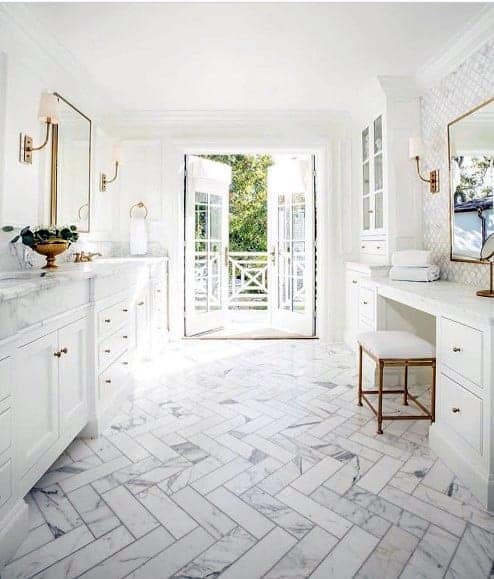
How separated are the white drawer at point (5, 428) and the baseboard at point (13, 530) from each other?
0.75ft

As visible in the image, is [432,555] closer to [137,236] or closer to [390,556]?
Answer: [390,556]

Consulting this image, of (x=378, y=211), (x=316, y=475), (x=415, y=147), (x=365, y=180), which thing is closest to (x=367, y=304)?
(x=378, y=211)

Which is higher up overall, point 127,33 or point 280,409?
point 127,33

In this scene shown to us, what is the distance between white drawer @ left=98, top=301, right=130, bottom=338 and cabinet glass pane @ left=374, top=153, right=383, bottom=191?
8.01 feet

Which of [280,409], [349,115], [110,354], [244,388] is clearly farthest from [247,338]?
[349,115]

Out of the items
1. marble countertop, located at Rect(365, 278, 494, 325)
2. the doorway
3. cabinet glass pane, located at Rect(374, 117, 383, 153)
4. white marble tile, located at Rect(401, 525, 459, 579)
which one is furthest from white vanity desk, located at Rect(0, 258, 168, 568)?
cabinet glass pane, located at Rect(374, 117, 383, 153)

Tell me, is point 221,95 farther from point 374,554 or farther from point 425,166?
point 374,554

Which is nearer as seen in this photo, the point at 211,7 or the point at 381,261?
the point at 211,7

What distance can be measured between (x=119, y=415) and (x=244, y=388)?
0.91 metres

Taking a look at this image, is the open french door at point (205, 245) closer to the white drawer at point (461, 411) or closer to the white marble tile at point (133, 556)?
the white drawer at point (461, 411)

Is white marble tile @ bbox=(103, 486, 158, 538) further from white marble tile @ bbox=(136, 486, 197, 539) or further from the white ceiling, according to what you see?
the white ceiling

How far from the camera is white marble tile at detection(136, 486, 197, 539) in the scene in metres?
1.43

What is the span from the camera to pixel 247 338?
457cm

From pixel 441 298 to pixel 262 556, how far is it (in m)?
1.43
